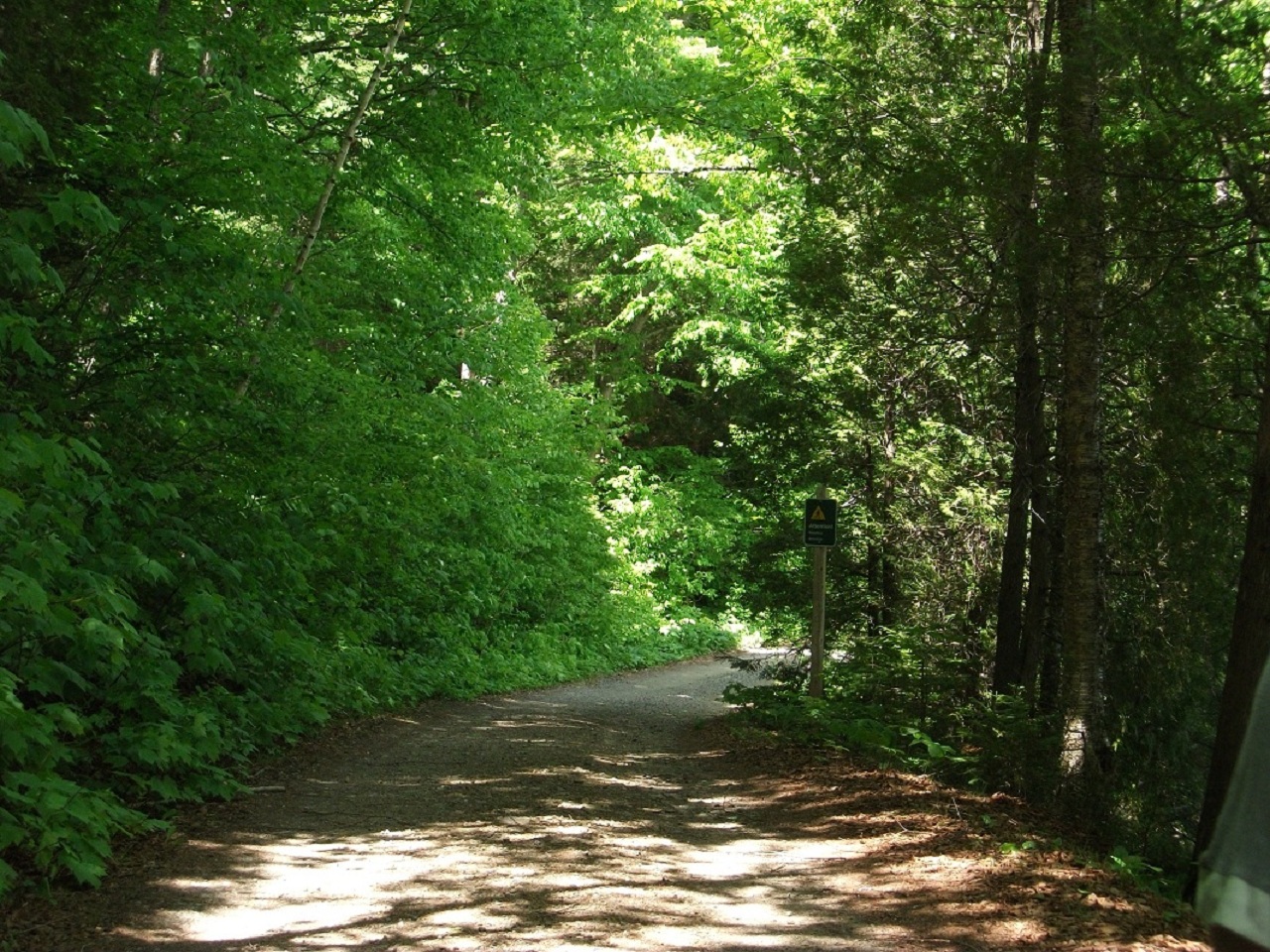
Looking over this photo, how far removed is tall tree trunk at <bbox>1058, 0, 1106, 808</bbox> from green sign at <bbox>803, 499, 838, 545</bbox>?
11.7 ft

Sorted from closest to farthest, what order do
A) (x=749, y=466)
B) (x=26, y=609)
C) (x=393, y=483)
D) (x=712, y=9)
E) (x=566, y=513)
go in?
(x=26, y=609) → (x=393, y=483) → (x=749, y=466) → (x=712, y=9) → (x=566, y=513)

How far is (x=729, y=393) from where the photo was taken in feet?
56.4

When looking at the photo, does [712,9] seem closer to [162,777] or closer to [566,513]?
[566,513]

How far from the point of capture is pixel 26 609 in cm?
554

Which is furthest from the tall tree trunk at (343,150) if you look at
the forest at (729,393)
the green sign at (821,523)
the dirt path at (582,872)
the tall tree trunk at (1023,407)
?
the tall tree trunk at (1023,407)

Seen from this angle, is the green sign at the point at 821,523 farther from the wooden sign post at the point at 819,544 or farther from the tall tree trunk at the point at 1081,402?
the tall tree trunk at the point at 1081,402

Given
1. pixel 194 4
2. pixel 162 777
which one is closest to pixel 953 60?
pixel 194 4

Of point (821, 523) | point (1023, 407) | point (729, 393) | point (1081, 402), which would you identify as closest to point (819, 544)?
point (821, 523)

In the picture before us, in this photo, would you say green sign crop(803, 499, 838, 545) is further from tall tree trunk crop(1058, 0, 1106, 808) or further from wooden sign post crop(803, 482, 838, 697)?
tall tree trunk crop(1058, 0, 1106, 808)

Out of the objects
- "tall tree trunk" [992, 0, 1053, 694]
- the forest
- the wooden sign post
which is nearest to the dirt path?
the forest

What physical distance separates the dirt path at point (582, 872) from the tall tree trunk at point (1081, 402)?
945 mm

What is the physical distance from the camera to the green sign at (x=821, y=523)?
1257 cm

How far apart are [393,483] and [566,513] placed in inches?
555

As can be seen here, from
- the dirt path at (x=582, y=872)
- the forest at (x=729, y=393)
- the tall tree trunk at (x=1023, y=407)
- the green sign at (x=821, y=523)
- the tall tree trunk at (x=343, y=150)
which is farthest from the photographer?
the green sign at (x=821, y=523)
